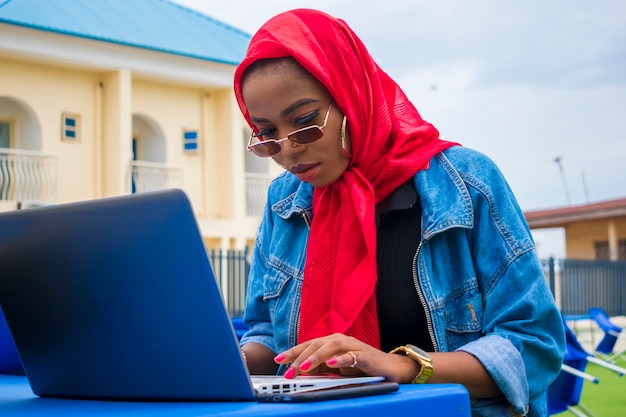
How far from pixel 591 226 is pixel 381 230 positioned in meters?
24.7

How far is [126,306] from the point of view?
1.21 m

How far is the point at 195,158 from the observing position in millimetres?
21469

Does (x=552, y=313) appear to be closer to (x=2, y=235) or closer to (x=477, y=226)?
(x=477, y=226)

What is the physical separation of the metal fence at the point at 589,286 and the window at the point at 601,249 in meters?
4.82

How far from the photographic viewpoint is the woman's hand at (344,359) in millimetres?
1368

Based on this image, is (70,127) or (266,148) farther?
(70,127)

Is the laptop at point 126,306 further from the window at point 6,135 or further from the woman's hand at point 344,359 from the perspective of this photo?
the window at point 6,135

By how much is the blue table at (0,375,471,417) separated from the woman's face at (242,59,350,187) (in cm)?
69

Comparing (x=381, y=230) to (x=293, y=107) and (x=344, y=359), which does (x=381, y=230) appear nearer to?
(x=293, y=107)

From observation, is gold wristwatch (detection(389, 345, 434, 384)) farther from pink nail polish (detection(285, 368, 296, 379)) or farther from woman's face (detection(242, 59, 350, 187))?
woman's face (detection(242, 59, 350, 187))

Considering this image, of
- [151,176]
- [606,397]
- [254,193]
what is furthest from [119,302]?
[254,193]

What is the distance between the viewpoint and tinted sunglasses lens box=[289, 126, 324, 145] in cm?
180

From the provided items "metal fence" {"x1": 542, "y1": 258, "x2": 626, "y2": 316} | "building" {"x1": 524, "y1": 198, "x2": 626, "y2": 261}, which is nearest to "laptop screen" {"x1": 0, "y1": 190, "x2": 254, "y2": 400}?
"metal fence" {"x1": 542, "y1": 258, "x2": 626, "y2": 316}

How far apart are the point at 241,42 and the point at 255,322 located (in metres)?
20.4
